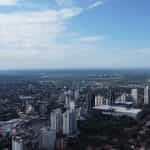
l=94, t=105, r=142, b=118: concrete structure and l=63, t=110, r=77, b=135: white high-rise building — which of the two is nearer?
l=63, t=110, r=77, b=135: white high-rise building

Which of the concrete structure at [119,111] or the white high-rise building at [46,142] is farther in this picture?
the concrete structure at [119,111]

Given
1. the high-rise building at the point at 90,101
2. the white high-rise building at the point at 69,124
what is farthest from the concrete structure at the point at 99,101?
the white high-rise building at the point at 69,124

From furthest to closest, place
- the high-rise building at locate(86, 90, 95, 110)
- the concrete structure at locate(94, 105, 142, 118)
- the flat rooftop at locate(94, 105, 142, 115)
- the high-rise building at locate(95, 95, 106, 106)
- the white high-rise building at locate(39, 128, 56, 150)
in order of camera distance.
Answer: the high-rise building at locate(95, 95, 106, 106) → the high-rise building at locate(86, 90, 95, 110) → the flat rooftop at locate(94, 105, 142, 115) → the concrete structure at locate(94, 105, 142, 118) → the white high-rise building at locate(39, 128, 56, 150)

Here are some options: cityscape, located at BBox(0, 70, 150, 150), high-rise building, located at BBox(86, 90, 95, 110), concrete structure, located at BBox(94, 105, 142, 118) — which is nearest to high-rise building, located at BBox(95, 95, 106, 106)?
cityscape, located at BBox(0, 70, 150, 150)

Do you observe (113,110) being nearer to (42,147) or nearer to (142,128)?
(142,128)

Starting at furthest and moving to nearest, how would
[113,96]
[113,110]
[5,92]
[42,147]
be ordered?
[5,92] → [113,96] → [113,110] → [42,147]

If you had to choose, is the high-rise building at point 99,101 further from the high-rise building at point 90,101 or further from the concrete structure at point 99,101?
the high-rise building at point 90,101

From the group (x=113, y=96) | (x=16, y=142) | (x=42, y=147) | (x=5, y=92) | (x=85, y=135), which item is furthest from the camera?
Result: (x=5, y=92)

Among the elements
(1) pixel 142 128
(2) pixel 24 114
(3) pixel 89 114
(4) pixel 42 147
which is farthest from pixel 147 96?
(4) pixel 42 147

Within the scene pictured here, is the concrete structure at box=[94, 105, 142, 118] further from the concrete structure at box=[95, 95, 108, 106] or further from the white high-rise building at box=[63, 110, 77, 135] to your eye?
the white high-rise building at box=[63, 110, 77, 135]

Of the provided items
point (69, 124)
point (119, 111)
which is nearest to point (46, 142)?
point (69, 124)

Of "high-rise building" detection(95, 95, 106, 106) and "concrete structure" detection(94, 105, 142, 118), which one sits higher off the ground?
"high-rise building" detection(95, 95, 106, 106)
